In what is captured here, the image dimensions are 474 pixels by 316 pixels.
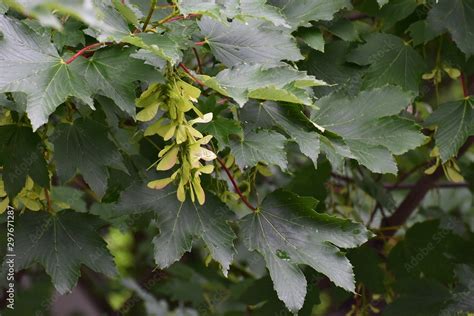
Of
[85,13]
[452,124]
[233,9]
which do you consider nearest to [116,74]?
[233,9]

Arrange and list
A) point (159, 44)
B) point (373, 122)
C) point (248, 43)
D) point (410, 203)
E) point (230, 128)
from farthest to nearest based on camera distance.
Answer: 1. point (410, 203)
2. point (373, 122)
3. point (248, 43)
4. point (230, 128)
5. point (159, 44)

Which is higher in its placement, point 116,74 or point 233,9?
point 233,9

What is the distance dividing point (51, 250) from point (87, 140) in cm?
25

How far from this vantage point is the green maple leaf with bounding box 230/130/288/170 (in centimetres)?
143

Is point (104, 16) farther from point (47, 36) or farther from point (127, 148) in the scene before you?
point (127, 148)

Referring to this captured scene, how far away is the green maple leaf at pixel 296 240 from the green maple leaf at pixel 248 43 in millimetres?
288

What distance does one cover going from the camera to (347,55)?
6.09 ft

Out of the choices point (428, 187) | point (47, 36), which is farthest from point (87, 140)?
point (428, 187)

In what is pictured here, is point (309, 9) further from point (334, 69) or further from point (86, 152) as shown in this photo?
point (86, 152)

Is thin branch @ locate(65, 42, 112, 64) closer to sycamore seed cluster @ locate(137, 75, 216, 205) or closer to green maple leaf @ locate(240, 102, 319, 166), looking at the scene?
sycamore seed cluster @ locate(137, 75, 216, 205)

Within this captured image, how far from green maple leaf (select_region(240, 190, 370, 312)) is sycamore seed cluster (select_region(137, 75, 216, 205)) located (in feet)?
0.61

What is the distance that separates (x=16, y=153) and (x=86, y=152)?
0.47 ft

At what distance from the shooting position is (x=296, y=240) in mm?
1515

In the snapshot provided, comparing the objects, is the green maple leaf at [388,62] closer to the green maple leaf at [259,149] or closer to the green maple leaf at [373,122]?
the green maple leaf at [373,122]
